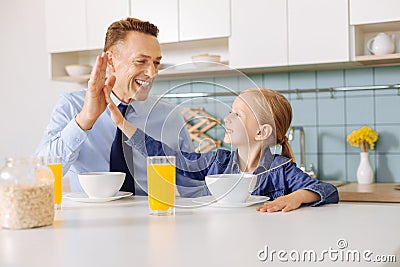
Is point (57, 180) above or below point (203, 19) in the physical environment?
below

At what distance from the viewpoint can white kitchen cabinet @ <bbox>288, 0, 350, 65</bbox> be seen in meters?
2.85

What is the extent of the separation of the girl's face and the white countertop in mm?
168

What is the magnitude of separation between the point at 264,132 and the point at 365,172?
1851mm

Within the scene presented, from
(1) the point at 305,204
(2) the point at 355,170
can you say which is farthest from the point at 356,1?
(1) the point at 305,204

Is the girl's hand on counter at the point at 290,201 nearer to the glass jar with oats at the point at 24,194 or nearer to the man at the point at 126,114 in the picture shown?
the man at the point at 126,114

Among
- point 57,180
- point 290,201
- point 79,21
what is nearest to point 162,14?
point 79,21

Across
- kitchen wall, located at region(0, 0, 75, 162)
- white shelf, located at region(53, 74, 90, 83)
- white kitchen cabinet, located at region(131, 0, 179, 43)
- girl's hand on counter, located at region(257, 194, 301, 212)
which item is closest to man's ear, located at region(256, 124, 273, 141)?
girl's hand on counter, located at region(257, 194, 301, 212)

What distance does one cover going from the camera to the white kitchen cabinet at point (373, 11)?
9.01 feet

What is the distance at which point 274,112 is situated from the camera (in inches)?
62.5

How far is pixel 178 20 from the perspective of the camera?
3236mm

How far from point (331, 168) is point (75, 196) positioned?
6.23 ft

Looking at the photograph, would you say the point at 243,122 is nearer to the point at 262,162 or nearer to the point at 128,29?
the point at 262,162

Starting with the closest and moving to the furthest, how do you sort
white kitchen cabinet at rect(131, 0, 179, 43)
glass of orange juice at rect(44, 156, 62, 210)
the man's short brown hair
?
1. glass of orange juice at rect(44, 156, 62, 210)
2. the man's short brown hair
3. white kitchen cabinet at rect(131, 0, 179, 43)

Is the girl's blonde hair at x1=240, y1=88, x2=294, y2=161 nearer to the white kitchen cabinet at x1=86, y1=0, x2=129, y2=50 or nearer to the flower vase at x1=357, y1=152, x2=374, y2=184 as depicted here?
the flower vase at x1=357, y1=152, x2=374, y2=184
